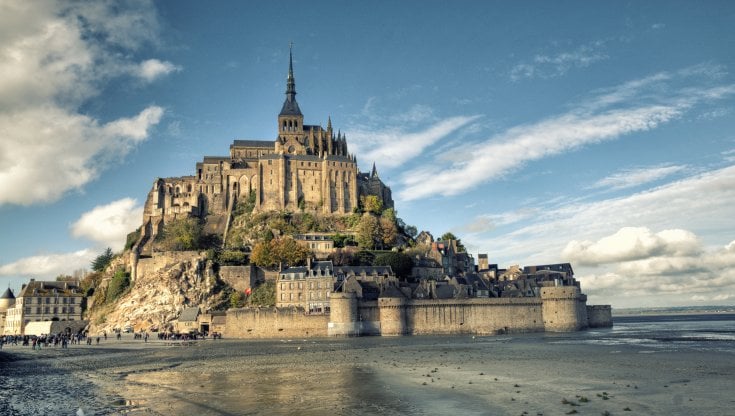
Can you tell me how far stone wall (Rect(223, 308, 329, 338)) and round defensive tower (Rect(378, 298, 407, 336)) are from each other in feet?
20.2

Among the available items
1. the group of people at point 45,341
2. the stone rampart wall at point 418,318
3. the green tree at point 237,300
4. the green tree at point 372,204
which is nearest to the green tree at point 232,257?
the green tree at point 237,300

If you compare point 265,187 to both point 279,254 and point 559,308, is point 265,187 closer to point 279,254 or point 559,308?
point 279,254

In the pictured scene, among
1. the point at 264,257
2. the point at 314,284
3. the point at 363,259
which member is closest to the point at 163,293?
the point at 264,257

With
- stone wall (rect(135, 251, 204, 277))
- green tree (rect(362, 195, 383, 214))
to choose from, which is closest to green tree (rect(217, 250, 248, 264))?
stone wall (rect(135, 251, 204, 277))

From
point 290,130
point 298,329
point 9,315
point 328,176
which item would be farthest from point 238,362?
point 290,130

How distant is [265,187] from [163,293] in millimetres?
25089

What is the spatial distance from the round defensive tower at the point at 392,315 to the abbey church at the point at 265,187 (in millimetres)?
28960

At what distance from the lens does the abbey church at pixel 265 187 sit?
305 ft

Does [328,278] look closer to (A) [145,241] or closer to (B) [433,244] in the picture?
(B) [433,244]

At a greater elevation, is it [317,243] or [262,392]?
[317,243]

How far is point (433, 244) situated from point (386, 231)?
22.8 feet

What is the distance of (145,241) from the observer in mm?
88000

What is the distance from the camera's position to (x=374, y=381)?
3120 cm

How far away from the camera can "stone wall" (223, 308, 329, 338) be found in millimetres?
65312
